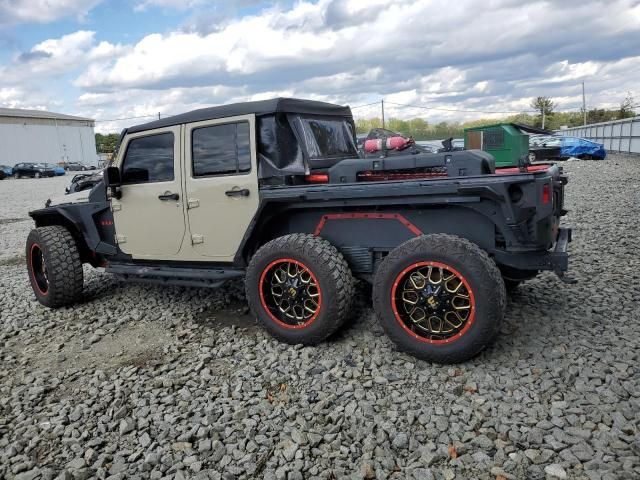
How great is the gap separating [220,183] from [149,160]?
99 centimetres

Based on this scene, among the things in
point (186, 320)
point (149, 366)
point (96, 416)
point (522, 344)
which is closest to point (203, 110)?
point (186, 320)

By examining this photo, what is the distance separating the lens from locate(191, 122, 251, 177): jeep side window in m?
4.34

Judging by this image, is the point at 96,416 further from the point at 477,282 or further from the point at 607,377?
the point at 607,377

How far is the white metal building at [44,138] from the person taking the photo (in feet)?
178

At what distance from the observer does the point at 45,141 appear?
5900 cm

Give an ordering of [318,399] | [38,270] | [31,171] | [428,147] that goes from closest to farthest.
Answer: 1. [318,399]
2. [38,270]
3. [428,147]
4. [31,171]

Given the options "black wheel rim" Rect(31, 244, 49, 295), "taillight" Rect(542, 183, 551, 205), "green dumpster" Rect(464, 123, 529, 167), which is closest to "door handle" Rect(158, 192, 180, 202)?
"black wheel rim" Rect(31, 244, 49, 295)

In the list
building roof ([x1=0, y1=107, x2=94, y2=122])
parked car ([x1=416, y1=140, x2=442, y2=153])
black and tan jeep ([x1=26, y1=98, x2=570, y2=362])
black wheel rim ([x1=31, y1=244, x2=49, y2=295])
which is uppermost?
building roof ([x1=0, y1=107, x2=94, y2=122])

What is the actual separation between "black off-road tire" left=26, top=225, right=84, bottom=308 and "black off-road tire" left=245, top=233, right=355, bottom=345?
2.31 m

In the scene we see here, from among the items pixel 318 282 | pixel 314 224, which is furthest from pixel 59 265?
pixel 318 282

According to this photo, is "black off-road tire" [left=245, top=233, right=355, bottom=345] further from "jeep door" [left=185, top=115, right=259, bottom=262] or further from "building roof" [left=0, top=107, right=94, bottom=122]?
"building roof" [left=0, top=107, right=94, bottom=122]

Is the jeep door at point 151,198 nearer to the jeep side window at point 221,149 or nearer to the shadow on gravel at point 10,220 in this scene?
the jeep side window at point 221,149

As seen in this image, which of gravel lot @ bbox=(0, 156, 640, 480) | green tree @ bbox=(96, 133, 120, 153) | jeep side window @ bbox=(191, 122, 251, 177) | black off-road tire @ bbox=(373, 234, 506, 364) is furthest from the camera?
green tree @ bbox=(96, 133, 120, 153)

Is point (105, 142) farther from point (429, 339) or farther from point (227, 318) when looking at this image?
point (429, 339)
